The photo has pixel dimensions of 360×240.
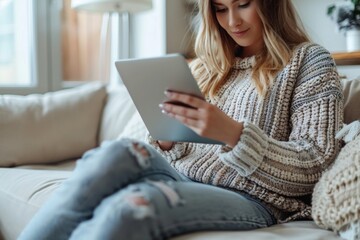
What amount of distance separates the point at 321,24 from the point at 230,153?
152 centimetres

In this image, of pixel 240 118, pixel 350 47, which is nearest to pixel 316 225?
pixel 240 118

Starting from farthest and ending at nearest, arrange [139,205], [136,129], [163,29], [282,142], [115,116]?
1. [163,29]
2. [115,116]
3. [136,129]
4. [282,142]
5. [139,205]

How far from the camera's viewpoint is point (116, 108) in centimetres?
199

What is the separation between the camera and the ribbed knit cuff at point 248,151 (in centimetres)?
96

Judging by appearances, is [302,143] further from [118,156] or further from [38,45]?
[38,45]

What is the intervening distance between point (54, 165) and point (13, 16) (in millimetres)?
1021

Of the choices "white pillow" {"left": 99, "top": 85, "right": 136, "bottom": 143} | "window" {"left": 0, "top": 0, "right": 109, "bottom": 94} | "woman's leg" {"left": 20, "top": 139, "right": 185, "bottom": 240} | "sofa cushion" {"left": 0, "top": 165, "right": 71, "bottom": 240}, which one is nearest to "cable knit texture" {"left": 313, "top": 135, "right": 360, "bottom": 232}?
"woman's leg" {"left": 20, "top": 139, "right": 185, "bottom": 240}

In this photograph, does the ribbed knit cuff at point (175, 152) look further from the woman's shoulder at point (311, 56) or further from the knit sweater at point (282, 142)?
the woman's shoulder at point (311, 56)

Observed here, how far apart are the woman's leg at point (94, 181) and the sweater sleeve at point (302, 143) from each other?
0.66 feet

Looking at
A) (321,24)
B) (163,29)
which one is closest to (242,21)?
(321,24)

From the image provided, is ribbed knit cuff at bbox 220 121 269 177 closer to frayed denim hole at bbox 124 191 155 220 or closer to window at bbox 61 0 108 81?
frayed denim hole at bbox 124 191 155 220

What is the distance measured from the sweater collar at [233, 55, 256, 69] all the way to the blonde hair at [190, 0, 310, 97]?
0.01 metres

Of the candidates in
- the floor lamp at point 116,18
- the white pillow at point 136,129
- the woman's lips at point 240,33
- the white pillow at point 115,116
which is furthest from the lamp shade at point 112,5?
the woman's lips at point 240,33

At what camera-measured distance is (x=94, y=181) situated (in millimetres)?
834
